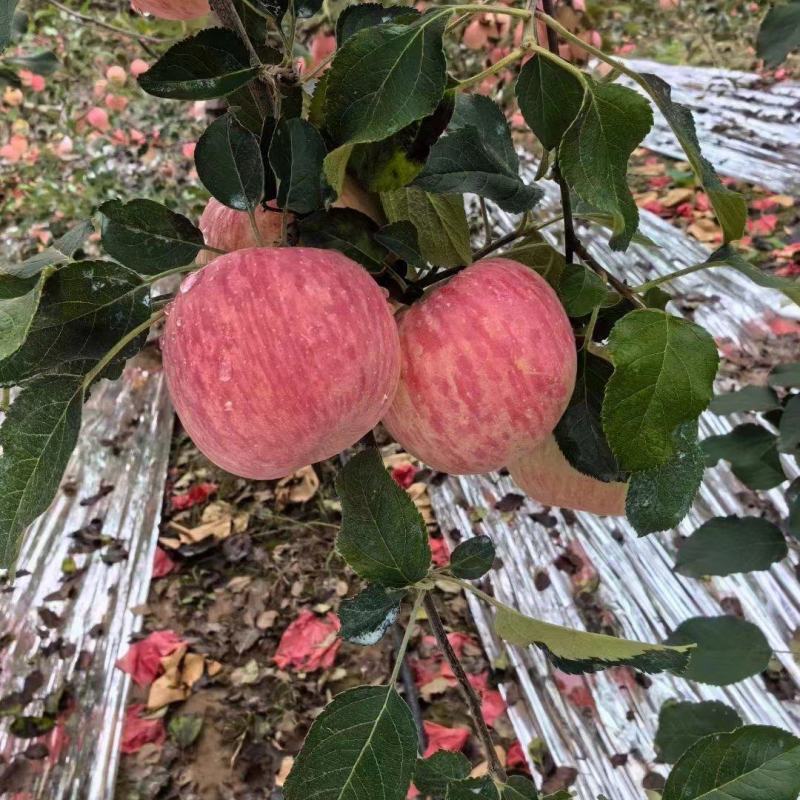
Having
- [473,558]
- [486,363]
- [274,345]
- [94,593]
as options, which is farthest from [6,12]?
[94,593]

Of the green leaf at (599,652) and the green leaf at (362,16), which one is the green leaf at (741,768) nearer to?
the green leaf at (599,652)

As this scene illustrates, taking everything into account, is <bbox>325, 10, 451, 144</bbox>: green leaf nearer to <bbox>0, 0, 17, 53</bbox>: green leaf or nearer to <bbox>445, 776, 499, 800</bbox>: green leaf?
<bbox>0, 0, 17, 53</bbox>: green leaf

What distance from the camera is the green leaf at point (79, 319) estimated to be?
344 millimetres

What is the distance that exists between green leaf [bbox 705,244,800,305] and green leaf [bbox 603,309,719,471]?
60 mm

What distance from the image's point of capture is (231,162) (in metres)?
0.38

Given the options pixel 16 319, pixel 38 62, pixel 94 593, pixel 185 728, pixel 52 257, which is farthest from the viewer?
pixel 94 593

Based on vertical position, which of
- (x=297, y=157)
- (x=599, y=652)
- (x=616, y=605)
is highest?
(x=297, y=157)

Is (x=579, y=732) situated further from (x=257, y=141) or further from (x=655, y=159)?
(x=655, y=159)

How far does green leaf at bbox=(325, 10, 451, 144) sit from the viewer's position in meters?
0.33

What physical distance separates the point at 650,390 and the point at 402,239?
0.49ft

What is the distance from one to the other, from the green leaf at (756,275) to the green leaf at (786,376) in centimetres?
44

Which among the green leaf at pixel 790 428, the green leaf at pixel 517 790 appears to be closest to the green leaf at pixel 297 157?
the green leaf at pixel 517 790

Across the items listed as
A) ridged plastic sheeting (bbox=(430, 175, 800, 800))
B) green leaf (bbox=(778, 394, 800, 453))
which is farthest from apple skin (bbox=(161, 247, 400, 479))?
ridged plastic sheeting (bbox=(430, 175, 800, 800))

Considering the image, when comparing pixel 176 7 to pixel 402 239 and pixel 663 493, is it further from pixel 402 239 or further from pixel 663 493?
pixel 663 493
